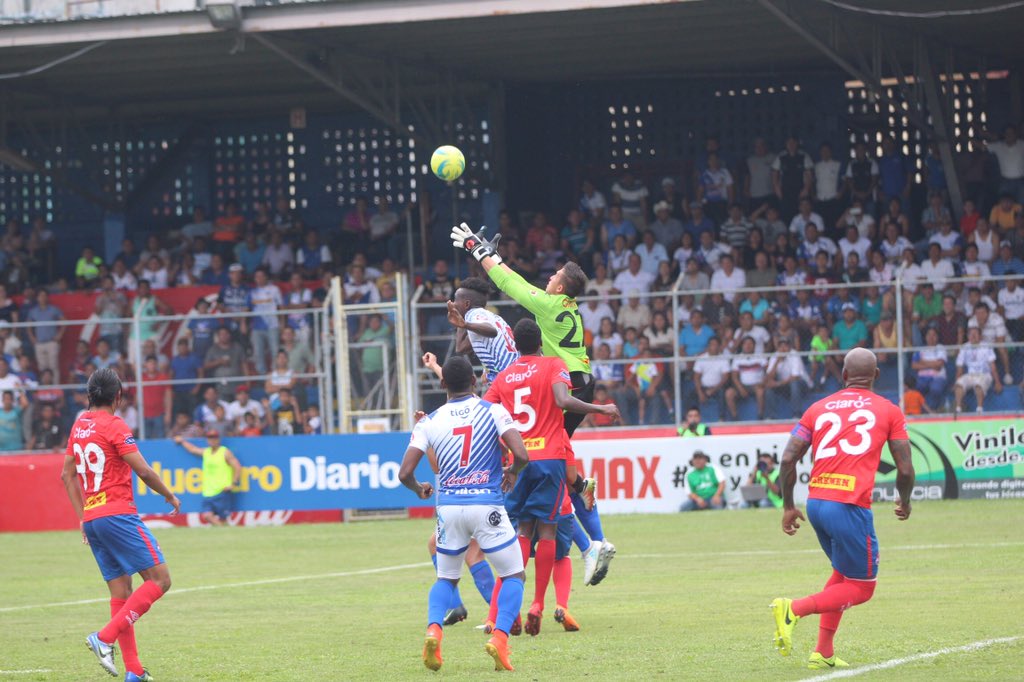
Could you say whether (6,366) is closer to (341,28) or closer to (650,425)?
(341,28)

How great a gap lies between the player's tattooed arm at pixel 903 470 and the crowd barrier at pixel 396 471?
40.3 feet

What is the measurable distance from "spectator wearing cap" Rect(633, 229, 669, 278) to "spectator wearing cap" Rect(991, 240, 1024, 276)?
517cm

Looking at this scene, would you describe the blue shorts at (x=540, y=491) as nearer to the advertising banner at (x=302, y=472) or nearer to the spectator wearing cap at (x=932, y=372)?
the advertising banner at (x=302, y=472)

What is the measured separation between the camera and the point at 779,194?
27000 millimetres

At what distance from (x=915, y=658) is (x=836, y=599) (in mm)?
850

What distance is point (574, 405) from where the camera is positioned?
1048 cm

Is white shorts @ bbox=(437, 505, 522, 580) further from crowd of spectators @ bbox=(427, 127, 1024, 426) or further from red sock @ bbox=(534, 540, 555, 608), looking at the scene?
crowd of spectators @ bbox=(427, 127, 1024, 426)

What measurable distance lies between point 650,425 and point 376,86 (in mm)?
9365

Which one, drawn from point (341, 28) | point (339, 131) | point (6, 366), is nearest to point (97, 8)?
point (341, 28)

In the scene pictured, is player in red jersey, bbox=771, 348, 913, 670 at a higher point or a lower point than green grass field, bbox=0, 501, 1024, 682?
higher

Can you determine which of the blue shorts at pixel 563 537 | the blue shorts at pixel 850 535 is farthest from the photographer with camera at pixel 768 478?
the blue shorts at pixel 850 535

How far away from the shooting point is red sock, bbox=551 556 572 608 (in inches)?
435

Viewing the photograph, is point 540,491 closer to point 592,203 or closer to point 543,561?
point 543,561

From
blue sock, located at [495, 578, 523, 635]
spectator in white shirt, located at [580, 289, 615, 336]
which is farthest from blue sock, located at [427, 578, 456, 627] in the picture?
spectator in white shirt, located at [580, 289, 615, 336]
